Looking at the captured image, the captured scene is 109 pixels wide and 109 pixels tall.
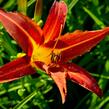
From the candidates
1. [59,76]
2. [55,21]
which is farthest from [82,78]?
[55,21]

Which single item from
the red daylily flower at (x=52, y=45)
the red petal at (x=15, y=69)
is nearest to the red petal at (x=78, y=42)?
the red daylily flower at (x=52, y=45)

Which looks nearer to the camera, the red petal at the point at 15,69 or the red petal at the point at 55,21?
the red petal at the point at 15,69

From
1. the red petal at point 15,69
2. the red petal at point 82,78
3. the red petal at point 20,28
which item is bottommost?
the red petal at point 82,78

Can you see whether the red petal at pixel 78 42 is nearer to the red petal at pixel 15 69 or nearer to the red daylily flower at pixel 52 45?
the red daylily flower at pixel 52 45

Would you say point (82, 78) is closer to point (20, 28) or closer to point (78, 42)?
point (78, 42)

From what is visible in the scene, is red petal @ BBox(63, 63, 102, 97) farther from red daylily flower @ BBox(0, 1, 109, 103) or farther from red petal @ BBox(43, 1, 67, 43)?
red petal @ BBox(43, 1, 67, 43)

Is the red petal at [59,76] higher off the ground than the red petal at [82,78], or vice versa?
the red petal at [59,76]
